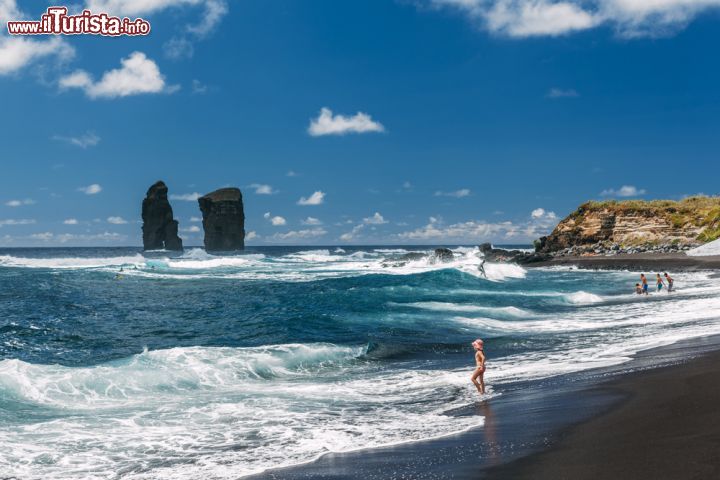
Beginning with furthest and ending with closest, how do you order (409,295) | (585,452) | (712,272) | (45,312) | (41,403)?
1. (712,272)
2. (409,295)
3. (45,312)
4. (41,403)
5. (585,452)

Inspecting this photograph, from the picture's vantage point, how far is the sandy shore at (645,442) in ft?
18.9

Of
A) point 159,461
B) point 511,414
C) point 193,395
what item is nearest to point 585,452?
point 511,414

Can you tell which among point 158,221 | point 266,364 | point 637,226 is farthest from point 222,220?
point 266,364

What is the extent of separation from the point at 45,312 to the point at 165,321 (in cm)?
577

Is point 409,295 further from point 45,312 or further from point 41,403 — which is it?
point 41,403

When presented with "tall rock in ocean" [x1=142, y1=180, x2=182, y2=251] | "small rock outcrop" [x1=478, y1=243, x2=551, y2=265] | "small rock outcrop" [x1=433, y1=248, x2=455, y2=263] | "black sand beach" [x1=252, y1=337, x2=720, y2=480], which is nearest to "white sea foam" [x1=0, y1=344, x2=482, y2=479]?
"black sand beach" [x1=252, y1=337, x2=720, y2=480]

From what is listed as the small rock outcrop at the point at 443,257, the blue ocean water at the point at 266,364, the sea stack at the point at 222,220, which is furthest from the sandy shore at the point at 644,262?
the sea stack at the point at 222,220

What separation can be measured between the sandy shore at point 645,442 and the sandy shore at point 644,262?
129 ft

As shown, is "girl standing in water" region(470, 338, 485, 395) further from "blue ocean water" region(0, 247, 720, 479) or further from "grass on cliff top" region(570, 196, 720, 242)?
"grass on cliff top" region(570, 196, 720, 242)

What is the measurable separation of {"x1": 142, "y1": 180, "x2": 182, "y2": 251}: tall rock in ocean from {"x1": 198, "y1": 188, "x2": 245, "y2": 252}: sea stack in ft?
29.1

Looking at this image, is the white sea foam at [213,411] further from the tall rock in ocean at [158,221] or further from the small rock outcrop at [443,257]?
the tall rock in ocean at [158,221]

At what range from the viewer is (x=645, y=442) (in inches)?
264

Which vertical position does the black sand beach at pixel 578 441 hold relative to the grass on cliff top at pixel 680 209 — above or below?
below

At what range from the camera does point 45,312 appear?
2508 cm
